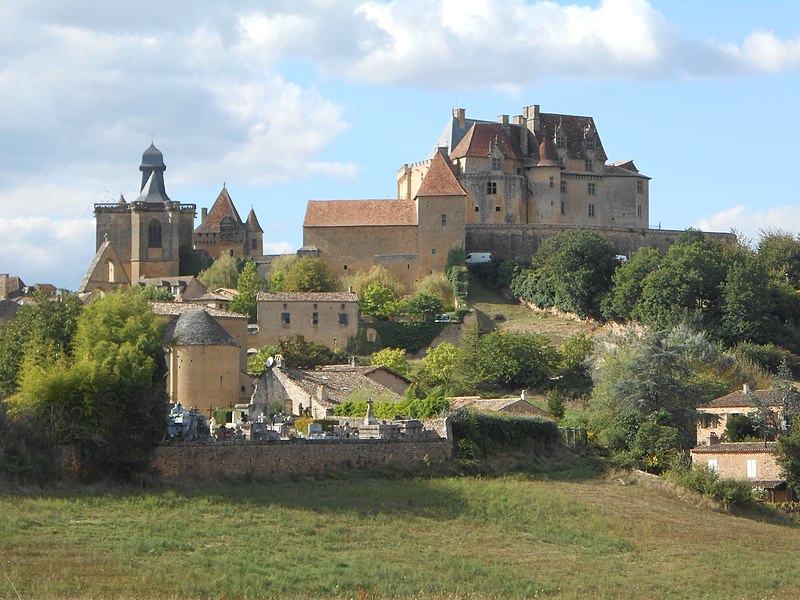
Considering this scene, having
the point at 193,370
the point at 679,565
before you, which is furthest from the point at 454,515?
the point at 193,370

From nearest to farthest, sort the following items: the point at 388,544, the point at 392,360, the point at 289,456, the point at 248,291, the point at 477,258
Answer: the point at 388,544 < the point at 289,456 < the point at 392,360 < the point at 248,291 < the point at 477,258

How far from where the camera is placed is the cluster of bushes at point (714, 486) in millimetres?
43750

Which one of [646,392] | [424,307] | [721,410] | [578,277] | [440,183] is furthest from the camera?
[440,183]

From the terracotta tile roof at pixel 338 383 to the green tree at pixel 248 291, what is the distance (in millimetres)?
17305

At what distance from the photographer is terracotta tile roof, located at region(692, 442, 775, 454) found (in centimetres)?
4838

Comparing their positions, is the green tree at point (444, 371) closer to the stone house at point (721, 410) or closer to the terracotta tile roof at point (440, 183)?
the stone house at point (721, 410)

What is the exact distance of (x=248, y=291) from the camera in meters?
77.4

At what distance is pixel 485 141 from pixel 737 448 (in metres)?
42.8

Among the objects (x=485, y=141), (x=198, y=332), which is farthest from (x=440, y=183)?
(x=198, y=332)

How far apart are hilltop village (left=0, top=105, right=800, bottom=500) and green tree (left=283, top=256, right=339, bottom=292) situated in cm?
17

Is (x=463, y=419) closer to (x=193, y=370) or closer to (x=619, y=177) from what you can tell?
(x=193, y=370)

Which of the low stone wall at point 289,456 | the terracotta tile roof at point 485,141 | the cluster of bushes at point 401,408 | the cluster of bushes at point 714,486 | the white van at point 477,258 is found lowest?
the cluster of bushes at point 714,486

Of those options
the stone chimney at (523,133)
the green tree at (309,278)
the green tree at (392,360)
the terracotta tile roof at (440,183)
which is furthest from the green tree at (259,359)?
the stone chimney at (523,133)

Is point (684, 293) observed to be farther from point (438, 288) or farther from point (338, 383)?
point (338, 383)
